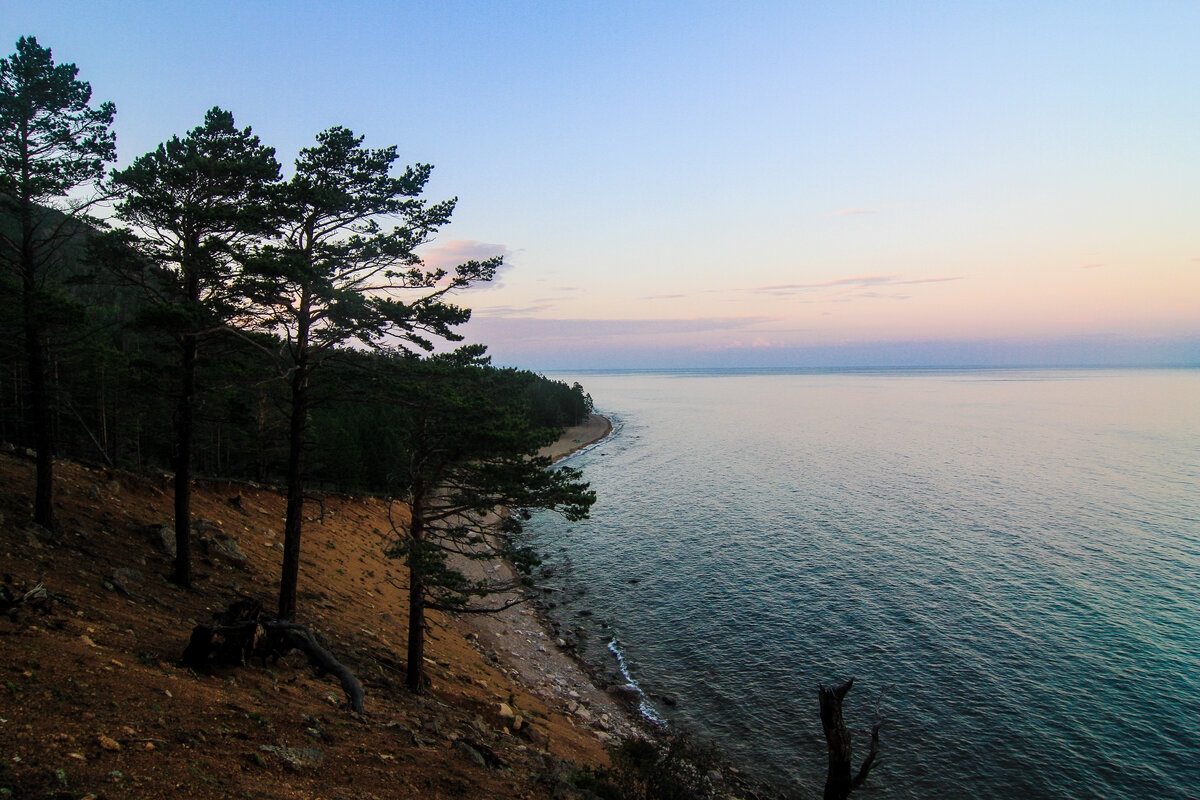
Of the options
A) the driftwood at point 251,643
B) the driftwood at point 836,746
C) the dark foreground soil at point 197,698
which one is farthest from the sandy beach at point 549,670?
the driftwood at point 836,746

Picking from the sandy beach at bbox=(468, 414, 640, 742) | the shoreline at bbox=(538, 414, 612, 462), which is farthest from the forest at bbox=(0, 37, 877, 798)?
the shoreline at bbox=(538, 414, 612, 462)

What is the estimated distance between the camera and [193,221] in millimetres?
17328

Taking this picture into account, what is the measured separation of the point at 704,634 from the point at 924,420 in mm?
141268

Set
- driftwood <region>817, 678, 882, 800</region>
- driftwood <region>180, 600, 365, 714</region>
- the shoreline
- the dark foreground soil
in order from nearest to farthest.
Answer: the dark foreground soil < driftwood <region>817, 678, 882, 800</region> < driftwood <region>180, 600, 365, 714</region> < the shoreline

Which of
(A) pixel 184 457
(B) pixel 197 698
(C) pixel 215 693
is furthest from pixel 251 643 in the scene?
(A) pixel 184 457

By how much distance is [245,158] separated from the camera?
58.6ft

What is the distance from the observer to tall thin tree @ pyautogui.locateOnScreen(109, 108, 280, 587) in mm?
16531

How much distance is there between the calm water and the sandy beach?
6.54ft

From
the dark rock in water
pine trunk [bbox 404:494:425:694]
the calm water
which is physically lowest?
the dark rock in water

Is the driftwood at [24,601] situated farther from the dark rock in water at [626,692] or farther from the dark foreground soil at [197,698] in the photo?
the dark rock in water at [626,692]

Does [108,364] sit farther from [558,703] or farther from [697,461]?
[697,461]

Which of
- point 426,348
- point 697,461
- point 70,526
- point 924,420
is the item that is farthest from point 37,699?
point 924,420

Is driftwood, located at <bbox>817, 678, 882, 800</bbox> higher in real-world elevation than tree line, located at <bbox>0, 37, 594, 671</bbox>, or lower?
lower

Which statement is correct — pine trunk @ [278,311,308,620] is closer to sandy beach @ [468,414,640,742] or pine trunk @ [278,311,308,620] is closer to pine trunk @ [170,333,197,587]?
pine trunk @ [170,333,197,587]
